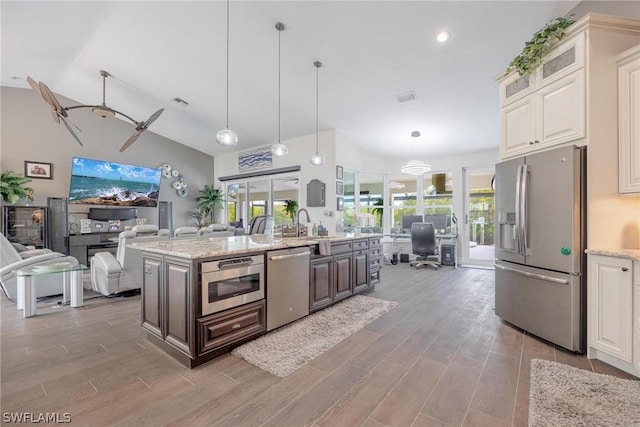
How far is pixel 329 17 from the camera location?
332 cm

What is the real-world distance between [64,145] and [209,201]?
3590 mm

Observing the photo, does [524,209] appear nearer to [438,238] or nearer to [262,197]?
[438,238]

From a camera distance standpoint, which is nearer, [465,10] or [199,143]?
[465,10]

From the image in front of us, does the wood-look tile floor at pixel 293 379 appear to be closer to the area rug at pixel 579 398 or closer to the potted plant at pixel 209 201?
the area rug at pixel 579 398

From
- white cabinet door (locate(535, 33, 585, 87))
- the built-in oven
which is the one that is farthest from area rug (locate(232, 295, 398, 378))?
white cabinet door (locate(535, 33, 585, 87))

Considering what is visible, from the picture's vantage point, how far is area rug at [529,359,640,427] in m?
1.64

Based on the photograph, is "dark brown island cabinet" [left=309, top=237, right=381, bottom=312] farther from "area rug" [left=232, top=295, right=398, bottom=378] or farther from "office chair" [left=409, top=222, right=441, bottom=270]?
"office chair" [left=409, top=222, right=441, bottom=270]

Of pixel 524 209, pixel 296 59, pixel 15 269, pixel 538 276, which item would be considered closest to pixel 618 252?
pixel 538 276

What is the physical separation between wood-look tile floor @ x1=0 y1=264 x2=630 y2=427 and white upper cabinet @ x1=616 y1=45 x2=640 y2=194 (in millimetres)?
1603

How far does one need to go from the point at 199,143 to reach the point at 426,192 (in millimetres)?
6762

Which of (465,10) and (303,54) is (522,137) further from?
(303,54)

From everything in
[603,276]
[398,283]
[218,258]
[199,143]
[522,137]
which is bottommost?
[398,283]

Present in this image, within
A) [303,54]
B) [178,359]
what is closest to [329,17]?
[303,54]

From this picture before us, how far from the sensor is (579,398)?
1.83 metres
